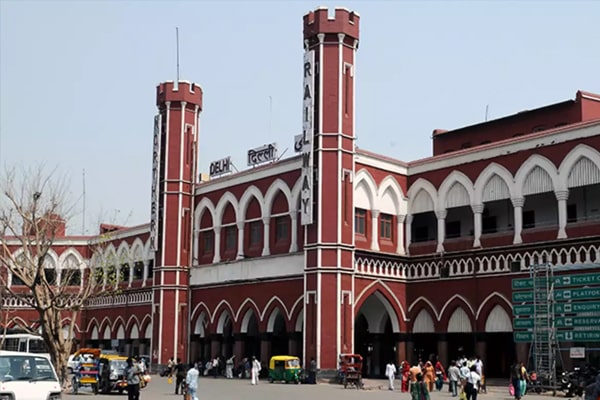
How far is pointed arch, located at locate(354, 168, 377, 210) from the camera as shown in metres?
36.2

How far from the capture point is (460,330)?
34.5 meters

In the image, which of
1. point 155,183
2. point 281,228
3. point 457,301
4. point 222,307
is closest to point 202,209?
point 155,183

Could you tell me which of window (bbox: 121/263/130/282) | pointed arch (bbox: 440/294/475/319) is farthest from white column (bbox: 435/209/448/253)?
window (bbox: 121/263/130/282)

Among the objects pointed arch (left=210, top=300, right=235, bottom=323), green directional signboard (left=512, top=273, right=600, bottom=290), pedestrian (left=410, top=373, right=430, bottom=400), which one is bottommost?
pedestrian (left=410, top=373, right=430, bottom=400)

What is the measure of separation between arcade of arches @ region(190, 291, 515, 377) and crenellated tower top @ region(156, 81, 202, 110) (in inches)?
458

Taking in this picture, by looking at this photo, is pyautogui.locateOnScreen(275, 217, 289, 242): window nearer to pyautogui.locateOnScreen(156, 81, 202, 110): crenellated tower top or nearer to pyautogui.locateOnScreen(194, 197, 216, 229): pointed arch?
pyautogui.locateOnScreen(194, 197, 216, 229): pointed arch

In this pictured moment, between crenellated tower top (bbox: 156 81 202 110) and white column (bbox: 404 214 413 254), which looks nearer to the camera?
white column (bbox: 404 214 413 254)

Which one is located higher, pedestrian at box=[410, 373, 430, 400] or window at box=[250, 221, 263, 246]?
window at box=[250, 221, 263, 246]

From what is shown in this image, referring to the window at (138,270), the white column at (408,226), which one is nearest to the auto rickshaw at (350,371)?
the white column at (408,226)

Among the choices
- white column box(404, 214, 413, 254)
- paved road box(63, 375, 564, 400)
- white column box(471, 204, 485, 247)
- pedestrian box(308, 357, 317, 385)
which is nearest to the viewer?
paved road box(63, 375, 564, 400)

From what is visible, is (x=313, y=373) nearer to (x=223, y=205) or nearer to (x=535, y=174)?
(x=535, y=174)

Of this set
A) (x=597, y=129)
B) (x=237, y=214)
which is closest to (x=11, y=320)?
(x=237, y=214)

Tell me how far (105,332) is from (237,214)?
1684 cm

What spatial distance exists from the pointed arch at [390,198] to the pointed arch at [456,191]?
204 cm
